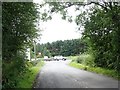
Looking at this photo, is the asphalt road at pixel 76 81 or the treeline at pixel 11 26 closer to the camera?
the treeline at pixel 11 26

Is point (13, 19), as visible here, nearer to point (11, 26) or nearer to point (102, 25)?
point (11, 26)

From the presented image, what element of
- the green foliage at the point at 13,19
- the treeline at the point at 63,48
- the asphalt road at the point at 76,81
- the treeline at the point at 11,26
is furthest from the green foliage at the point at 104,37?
the treeline at the point at 63,48

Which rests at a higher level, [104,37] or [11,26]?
[11,26]

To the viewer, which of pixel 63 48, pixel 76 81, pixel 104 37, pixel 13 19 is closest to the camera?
pixel 13 19

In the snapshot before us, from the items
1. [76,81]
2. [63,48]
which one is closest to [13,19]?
[76,81]

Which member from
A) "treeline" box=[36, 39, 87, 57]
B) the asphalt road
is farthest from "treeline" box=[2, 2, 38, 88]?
"treeline" box=[36, 39, 87, 57]

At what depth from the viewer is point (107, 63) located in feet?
109

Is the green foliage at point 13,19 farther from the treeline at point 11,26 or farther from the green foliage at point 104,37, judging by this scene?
the green foliage at point 104,37

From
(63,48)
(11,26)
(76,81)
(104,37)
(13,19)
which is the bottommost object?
(63,48)

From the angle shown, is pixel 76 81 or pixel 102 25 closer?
pixel 76 81

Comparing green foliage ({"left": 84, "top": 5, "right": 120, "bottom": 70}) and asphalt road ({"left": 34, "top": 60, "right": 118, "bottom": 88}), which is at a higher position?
green foliage ({"left": 84, "top": 5, "right": 120, "bottom": 70})

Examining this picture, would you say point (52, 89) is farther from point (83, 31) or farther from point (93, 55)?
point (93, 55)

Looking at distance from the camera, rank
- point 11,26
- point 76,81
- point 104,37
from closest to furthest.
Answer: point 11,26, point 76,81, point 104,37

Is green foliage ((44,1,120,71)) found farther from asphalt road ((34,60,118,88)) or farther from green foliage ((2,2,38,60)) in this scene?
green foliage ((2,2,38,60))
